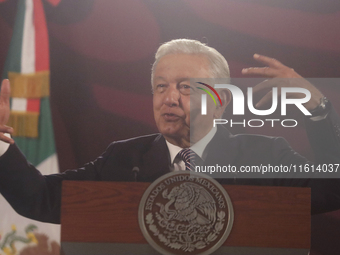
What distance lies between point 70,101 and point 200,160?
116cm

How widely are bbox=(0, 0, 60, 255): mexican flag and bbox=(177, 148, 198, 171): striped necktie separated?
1016mm

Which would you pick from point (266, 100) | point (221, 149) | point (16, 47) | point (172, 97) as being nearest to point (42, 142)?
point (16, 47)

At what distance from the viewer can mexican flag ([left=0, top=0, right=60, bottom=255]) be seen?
261 centimetres

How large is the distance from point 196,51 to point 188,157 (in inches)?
33.7

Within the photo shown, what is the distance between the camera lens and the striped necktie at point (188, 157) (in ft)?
8.42

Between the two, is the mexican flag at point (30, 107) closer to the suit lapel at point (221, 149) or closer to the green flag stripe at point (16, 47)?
the green flag stripe at point (16, 47)

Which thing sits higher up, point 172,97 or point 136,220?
point 172,97

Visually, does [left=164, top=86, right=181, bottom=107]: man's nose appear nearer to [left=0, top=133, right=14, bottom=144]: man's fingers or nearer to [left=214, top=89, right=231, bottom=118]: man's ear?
[left=214, top=89, right=231, bottom=118]: man's ear

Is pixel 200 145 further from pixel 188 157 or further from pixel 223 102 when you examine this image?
pixel 223 102

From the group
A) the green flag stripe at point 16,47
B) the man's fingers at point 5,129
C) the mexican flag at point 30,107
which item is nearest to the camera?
the man's fingers at point 5,129

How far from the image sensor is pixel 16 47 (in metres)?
2.73

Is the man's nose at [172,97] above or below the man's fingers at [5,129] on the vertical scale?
above

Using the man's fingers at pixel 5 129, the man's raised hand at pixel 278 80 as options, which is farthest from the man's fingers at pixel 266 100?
the man's fingers at pixel 5 129

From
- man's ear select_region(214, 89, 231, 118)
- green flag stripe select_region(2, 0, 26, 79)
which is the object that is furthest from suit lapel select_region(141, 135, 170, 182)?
green flag stripe select_region(2, 0, 26, 79)
